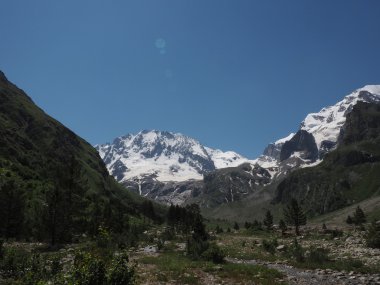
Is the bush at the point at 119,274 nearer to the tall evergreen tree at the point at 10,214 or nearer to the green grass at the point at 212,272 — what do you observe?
the green grass at the point at 212,272

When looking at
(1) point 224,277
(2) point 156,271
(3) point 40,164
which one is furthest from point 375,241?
(3) point 40,164

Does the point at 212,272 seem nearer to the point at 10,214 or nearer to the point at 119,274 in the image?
the point at 119,274

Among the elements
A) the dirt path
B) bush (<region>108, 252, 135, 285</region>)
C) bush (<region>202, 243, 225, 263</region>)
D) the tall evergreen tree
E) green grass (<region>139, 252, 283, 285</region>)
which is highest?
the tall evergreen tree

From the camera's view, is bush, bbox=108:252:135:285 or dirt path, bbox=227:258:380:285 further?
dirt path, bbox=227:258:380:285

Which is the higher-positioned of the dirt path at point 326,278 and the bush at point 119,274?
the bush at point 119,274

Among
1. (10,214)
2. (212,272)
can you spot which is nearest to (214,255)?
(212,272)

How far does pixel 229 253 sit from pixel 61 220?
24693mm

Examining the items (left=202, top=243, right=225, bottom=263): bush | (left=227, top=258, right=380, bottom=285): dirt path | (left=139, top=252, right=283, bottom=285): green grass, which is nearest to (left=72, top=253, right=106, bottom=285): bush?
(left=139, top=252, right=283, bottom=285): green grass

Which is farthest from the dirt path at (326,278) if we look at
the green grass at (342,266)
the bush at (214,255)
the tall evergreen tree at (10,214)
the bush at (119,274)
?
the tall evergreen tree at (10,214)

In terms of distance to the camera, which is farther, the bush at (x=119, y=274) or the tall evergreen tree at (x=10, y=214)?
the tall evergreen tree at (x=10, y=214)

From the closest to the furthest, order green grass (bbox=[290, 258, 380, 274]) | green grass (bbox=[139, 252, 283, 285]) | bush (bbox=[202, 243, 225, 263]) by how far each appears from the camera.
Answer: green grass (bbox=[139, 252, 283, 285]) → green grass (bbox=[290, 258, 380, 274]) → bush (bbox=[202, 243, 225, 263])

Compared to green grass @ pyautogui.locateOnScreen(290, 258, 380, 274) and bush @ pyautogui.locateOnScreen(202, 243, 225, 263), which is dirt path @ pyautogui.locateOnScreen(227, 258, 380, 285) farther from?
bush @ pyautogui.locateOnScreen(202, 243, 225, 263)

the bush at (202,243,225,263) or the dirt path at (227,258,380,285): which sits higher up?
the bush at (202,243,225,263)

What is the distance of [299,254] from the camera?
42.6m
